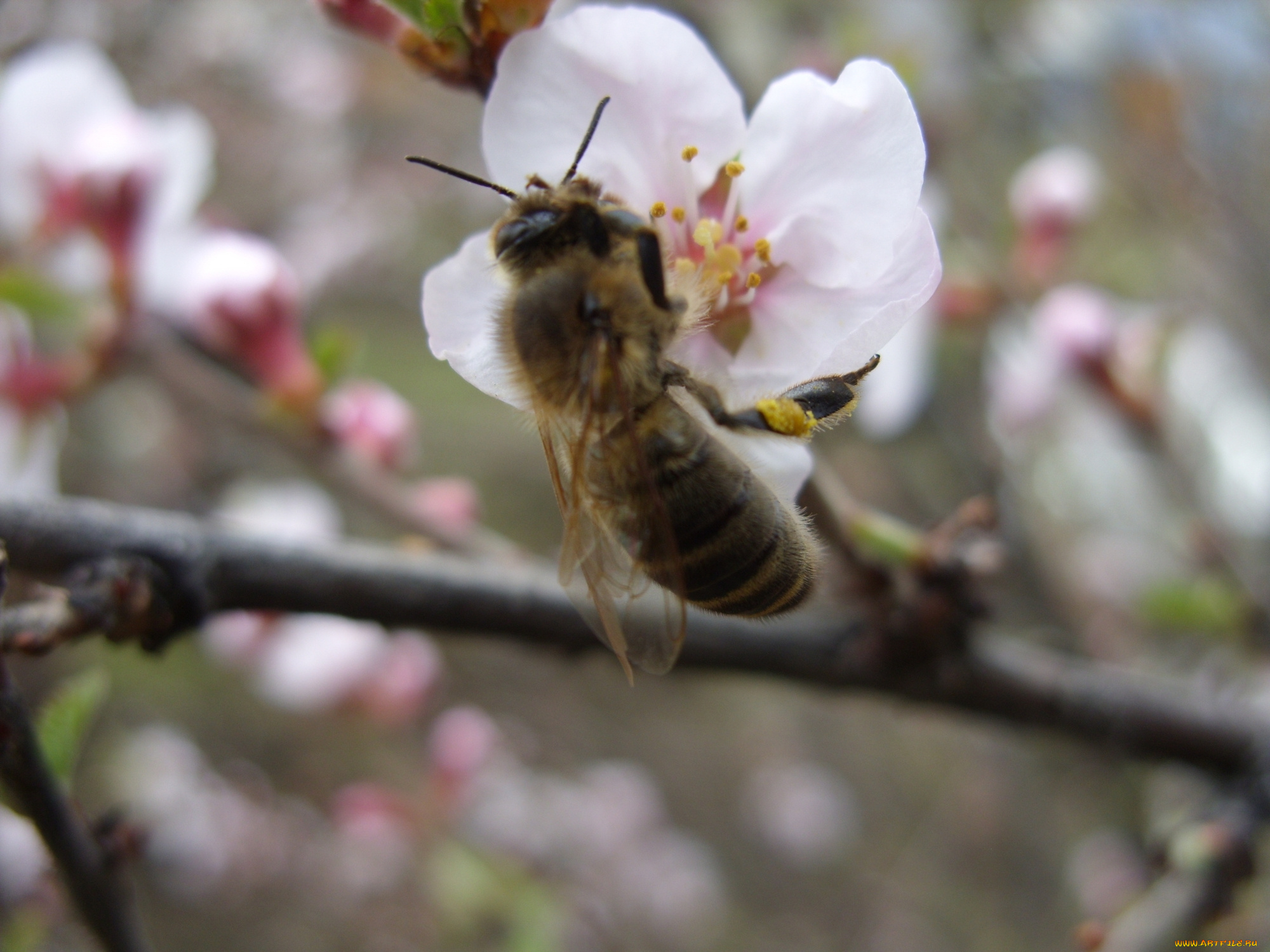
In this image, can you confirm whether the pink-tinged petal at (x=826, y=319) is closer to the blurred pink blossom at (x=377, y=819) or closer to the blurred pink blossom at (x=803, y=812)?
the blurred pink blossom at (x=377, y=819)

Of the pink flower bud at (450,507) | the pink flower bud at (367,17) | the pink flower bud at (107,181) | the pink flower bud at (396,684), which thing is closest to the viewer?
the pink flower bud at (367,17)

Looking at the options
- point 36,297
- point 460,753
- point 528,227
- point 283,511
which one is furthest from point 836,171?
point 460,753

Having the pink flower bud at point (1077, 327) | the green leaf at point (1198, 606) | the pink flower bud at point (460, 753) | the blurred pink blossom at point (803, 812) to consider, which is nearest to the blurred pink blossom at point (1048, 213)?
the pink flower bud at point (1077, 327)

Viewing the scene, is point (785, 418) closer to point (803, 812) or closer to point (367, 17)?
point (367, 17)

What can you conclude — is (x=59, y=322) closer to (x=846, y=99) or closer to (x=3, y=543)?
(x=3, y=543)

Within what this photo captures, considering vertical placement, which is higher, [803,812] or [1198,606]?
[1198,606]

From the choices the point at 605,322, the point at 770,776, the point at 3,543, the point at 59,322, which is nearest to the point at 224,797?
the point at 770,776
